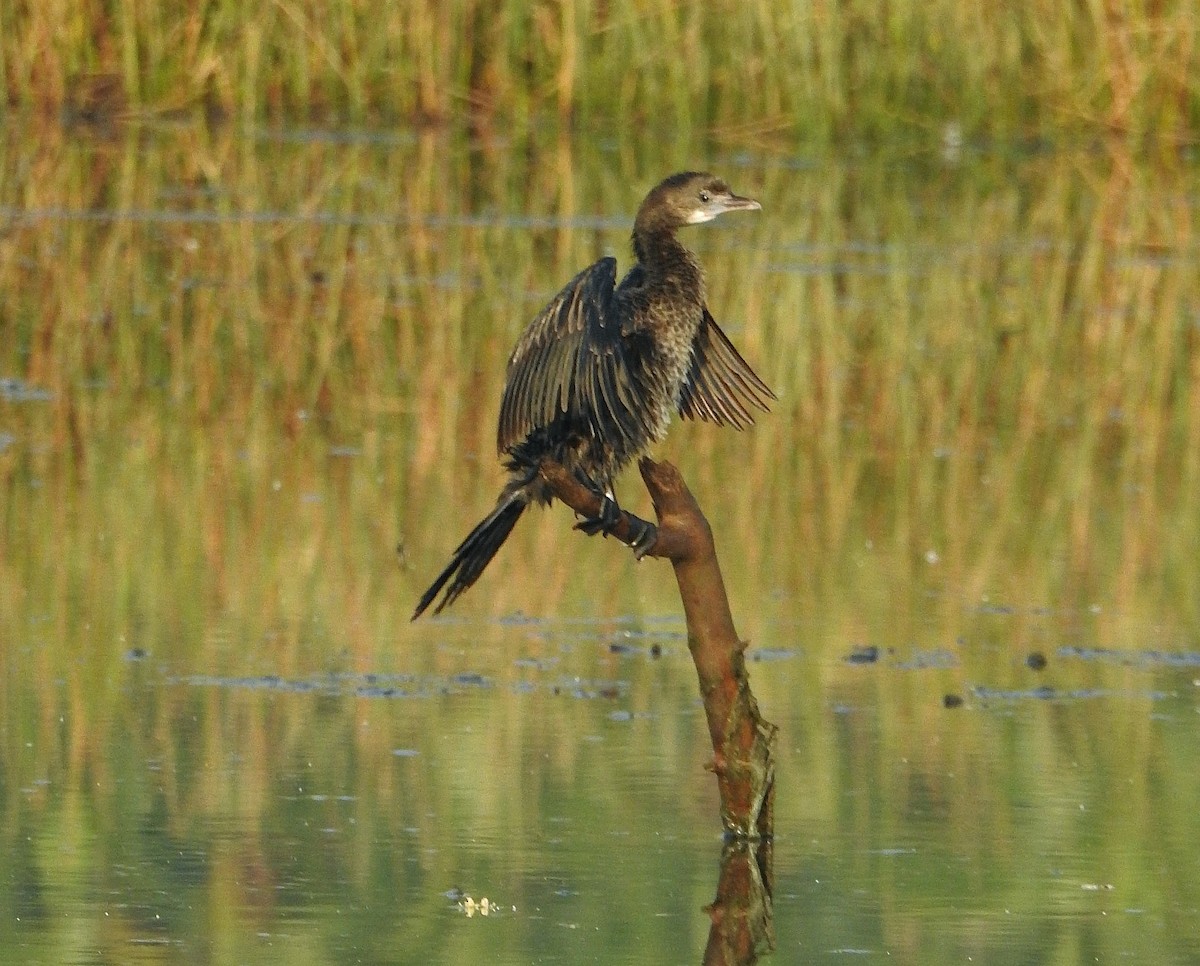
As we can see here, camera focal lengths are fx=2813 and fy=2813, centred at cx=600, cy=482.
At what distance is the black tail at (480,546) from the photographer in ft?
16.4

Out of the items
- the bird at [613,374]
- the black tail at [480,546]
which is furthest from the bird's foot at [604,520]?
the black tail at [480,546]

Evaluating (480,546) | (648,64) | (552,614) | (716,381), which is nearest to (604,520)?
(480,546)

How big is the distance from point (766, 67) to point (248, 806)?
11011mm

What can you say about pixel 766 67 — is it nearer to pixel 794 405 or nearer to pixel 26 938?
pixel 794 405

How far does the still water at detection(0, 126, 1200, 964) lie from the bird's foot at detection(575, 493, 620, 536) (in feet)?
1.78

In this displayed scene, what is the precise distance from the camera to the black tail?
5.00m

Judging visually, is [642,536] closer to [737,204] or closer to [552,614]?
[737,204]

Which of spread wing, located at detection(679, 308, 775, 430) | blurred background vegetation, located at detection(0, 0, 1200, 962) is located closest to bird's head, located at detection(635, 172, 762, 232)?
spread wing, located at detection(679, 308, 775, 430)

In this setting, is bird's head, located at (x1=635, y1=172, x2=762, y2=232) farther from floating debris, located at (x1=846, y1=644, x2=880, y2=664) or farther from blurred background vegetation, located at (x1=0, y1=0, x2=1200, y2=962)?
floating debris, located at (x1=846, y1=644, x2=880, y2=664)

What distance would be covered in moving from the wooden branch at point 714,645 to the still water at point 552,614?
0.41ft

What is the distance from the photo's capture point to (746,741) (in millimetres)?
4910

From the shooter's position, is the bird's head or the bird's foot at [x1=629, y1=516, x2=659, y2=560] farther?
the bird's head

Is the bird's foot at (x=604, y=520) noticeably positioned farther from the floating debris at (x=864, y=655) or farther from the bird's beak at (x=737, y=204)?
the floating debris at (x=864, y=655)

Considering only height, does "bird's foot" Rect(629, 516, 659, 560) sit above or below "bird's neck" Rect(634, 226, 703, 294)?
below
